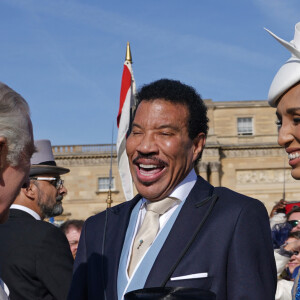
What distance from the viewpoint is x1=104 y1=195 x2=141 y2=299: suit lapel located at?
3.11 metres

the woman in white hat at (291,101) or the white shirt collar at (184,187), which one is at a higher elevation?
the woman in white hat at (291,101)

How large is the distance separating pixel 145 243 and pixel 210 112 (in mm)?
40154

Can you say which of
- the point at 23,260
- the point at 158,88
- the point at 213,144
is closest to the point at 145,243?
the point at 158,88

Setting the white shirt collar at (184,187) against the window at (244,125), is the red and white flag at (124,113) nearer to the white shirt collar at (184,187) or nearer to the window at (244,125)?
the white shirt collar at (184,187)

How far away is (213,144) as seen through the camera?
135 feet

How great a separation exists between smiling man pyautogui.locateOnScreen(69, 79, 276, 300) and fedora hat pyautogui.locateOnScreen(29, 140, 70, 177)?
1.61 meters

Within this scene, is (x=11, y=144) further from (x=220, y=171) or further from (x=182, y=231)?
(x=220, y=171)

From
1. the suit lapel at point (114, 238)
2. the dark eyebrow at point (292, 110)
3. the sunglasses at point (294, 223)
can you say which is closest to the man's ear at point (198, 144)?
the suit lapel at point (114, 238)

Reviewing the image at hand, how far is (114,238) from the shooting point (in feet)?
10.8

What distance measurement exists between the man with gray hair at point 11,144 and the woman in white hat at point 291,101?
110 centimetres

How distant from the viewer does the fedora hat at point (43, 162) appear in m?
4.95

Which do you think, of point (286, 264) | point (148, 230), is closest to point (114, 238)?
point (148, 230)

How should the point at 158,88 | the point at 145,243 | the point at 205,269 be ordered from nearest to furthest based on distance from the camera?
the point at 205,269 < the point at 145,243 < the point at 158,88

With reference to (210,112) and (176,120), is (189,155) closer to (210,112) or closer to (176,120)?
(176,120)
